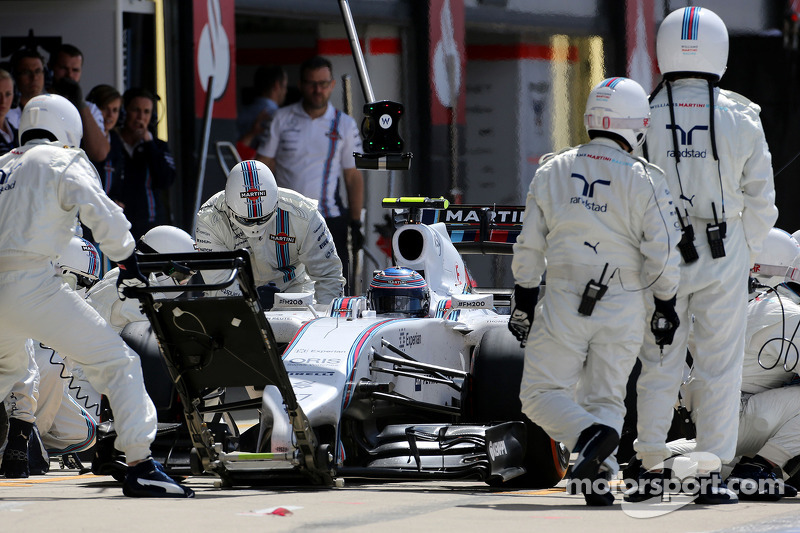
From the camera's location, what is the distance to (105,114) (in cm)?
1149

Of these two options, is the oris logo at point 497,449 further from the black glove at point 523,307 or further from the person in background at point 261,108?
the person in background at point 261,108

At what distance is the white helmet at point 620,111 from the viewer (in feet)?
21.4

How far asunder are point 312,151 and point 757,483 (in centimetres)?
707

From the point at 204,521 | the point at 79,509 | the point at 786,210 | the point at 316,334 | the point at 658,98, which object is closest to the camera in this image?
the point at 204,521

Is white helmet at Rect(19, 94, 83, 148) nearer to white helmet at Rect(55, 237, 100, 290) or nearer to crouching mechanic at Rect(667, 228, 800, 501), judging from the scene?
white helmet at Rect(55, 237, 100, 290)

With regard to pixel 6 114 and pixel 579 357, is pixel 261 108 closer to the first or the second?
pixel 6 114

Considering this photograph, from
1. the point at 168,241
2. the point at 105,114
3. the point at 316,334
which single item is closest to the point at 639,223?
the point at 316,334

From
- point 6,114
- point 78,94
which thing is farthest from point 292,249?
point 6,114

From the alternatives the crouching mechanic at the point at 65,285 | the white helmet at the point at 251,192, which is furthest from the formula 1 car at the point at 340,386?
the white helmet at the point at 251,192

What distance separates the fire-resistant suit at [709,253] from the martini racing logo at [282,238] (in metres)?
3.49

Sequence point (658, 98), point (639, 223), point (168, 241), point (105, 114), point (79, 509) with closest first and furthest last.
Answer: point (79, 509) < point (639, 223) < point (658, 98) < point (168, 241) < point (105, 114)

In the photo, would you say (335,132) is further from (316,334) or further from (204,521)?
(204,521)

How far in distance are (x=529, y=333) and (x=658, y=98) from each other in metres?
1.40

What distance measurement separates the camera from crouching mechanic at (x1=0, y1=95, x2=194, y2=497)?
21.0 ft
